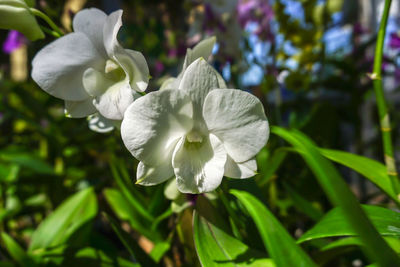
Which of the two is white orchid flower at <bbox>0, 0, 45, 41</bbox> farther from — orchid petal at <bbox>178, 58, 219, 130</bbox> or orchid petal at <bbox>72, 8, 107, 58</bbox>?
orchid petal at <bbox>178, 58, 219, 130</bbox>

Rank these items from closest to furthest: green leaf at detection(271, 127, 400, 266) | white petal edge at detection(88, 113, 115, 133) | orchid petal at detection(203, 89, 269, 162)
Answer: green leaf at detection(271, 127, 400, 266) < orchid petal at detection(203, 89, 269, 162) < white petal edge at detection(88, 113, 115, 133)

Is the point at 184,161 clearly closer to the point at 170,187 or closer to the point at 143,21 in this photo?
the point at 170,187

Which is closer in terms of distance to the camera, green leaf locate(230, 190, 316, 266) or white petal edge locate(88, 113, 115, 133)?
green leaf locate(230, 190, 316, 266)

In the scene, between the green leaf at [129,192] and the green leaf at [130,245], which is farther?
the green leaf at [129,192]

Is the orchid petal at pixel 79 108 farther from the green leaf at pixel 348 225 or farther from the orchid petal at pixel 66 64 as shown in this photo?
the green leaf at pixel 348 225

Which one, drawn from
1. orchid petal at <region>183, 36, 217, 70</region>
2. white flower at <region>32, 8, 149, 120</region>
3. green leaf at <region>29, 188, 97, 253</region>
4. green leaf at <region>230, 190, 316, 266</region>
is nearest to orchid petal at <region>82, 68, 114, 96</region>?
white flower at <region>32, 8, 149, 120</region>

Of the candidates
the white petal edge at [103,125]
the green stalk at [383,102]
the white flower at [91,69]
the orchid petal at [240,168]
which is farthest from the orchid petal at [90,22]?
the green stalk at [383,102]

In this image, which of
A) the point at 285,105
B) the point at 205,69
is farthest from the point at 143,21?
the point at 205,69
